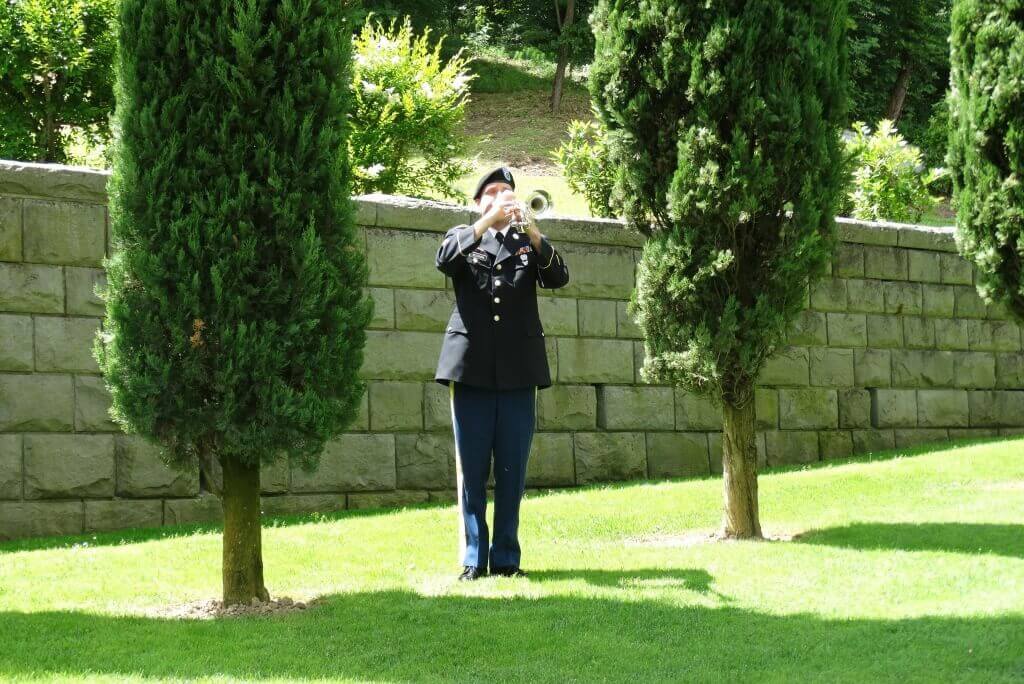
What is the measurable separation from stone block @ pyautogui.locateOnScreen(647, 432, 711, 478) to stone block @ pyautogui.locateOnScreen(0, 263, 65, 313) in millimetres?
4918

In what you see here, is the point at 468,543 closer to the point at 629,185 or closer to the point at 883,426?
the point at 629,185

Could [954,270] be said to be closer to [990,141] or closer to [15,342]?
[990,141]

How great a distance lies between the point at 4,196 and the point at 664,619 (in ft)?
16.0

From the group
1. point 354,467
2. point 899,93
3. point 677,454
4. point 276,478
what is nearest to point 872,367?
point 677,454

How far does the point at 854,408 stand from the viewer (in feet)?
36.1

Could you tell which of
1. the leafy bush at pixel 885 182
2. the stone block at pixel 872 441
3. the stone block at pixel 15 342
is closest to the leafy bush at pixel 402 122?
the stone block at pixel 15 342

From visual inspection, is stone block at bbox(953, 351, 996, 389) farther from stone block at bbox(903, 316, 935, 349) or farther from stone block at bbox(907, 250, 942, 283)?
stone block at bbox(907, 250, 942, 283)

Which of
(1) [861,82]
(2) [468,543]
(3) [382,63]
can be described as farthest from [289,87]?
(1) [861,82]

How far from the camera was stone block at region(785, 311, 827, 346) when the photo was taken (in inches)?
417

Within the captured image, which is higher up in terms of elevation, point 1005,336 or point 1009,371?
point 1005,336

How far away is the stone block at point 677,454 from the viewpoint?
973 centimetres

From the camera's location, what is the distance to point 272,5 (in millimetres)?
4930

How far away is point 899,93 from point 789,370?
75.8 ft

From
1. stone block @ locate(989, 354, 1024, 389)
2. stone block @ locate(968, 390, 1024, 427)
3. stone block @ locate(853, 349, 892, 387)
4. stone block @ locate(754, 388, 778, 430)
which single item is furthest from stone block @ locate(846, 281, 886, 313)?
stone block @ locate(989, 354, 1024, 389)
